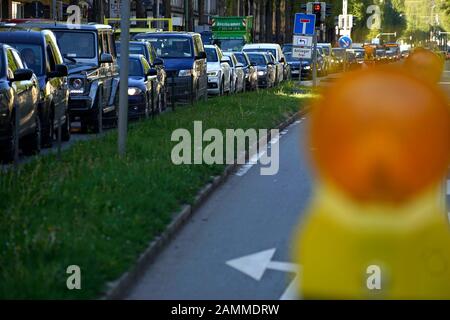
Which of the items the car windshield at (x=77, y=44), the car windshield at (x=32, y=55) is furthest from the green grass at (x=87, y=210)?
the car windshield at (x=77, y=44)

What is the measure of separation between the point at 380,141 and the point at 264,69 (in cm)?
4351

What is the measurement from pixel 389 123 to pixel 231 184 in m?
11.3

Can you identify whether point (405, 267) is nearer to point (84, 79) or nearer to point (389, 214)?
point (389, 214)

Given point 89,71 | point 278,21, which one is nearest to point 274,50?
point 89,71

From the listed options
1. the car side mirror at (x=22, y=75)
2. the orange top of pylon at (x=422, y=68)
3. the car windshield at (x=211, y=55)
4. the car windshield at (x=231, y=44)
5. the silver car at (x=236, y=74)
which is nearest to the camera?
the orange top of pylon at (x=422, y=68)

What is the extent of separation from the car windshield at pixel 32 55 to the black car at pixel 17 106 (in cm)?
160

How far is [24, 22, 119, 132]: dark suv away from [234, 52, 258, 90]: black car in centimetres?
1837

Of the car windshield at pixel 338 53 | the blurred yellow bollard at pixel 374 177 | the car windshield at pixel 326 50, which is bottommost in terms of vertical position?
the car windshield at pixel 338 53

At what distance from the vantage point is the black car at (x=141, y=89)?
23.2 meters

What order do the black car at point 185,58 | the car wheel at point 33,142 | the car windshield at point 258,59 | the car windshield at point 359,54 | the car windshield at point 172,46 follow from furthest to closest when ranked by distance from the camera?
the car windshield at point 359,54, the car windshield at point 258,59, the car windshield at point 172,46, the black car at point 185,58, the car wheel at point 33,142

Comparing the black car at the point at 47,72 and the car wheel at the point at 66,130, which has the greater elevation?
the black car at the point at 47,72

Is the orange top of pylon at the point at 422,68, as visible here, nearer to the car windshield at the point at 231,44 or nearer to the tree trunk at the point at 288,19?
the car windshield at the point at 231,44

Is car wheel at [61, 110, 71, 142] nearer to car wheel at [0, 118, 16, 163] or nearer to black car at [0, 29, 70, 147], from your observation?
black car at [0, 29, 70, 147]
